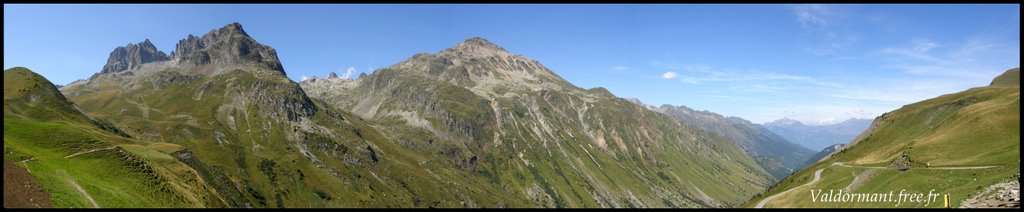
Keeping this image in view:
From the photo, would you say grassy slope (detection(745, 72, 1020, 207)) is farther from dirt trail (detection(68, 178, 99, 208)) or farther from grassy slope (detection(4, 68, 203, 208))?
grassy slope (detection(4, 68, 203, 208))

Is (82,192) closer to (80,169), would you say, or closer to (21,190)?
(21,190)

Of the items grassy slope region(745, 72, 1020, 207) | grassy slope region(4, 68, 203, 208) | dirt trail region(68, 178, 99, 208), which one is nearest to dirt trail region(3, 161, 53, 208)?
grassy slope region(4, 68, 203, 208)

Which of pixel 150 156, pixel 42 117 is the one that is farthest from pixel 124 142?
pixel 42 117

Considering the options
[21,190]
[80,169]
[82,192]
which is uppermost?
[80,169]

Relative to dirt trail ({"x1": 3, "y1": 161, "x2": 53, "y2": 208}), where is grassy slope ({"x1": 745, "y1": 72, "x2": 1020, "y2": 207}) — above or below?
above

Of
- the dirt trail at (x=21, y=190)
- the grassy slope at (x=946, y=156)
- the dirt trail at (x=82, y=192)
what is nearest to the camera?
the dirt trail at (x=21, y=190)

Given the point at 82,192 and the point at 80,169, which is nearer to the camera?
the point at 82,192

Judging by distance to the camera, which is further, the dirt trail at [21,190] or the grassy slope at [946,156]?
the grassy slope at [946,156]

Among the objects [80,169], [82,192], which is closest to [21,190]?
[82,192]

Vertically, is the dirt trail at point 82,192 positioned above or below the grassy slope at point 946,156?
below

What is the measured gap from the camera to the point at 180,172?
400 ft

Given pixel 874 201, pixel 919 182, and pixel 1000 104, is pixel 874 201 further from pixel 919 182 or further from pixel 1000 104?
pixel 1000 104

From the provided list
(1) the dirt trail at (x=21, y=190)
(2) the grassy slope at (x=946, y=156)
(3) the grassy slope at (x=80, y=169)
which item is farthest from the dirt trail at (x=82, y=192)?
(2) the grassy slope at (x=946, y=156)

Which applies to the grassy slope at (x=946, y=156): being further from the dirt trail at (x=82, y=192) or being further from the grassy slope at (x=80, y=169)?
the grassy slope at (x=80, y=169)
